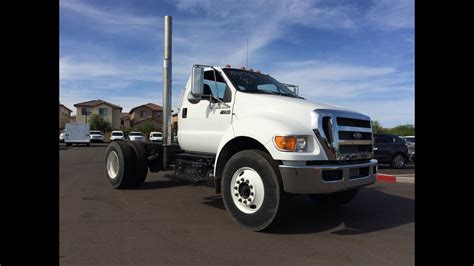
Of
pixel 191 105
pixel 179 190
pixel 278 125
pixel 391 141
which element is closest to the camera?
pixel 278 125

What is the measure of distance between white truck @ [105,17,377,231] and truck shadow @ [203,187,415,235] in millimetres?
339

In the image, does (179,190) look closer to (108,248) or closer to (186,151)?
(186,151)

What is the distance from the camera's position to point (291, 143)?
14.2 feet

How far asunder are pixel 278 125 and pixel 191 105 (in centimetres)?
232

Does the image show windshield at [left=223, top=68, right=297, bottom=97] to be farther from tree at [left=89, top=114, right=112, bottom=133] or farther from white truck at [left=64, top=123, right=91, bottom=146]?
tree at [left=89, top=114, right=112, bottom=133]

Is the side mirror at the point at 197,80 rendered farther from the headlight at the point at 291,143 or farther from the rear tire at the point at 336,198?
the rear tire at the point at 336,198

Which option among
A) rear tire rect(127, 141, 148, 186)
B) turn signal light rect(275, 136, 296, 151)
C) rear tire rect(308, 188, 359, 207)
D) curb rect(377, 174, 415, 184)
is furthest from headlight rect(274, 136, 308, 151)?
curb rect(377, 174, 415, 184)

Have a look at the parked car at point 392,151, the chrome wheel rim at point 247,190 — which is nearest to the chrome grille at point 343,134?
the chrome wheel rim at point 247,190

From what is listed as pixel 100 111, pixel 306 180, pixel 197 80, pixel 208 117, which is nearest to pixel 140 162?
pixel 208 117

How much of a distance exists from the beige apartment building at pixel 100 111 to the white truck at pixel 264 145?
68.3 meters

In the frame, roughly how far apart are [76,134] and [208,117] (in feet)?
105
